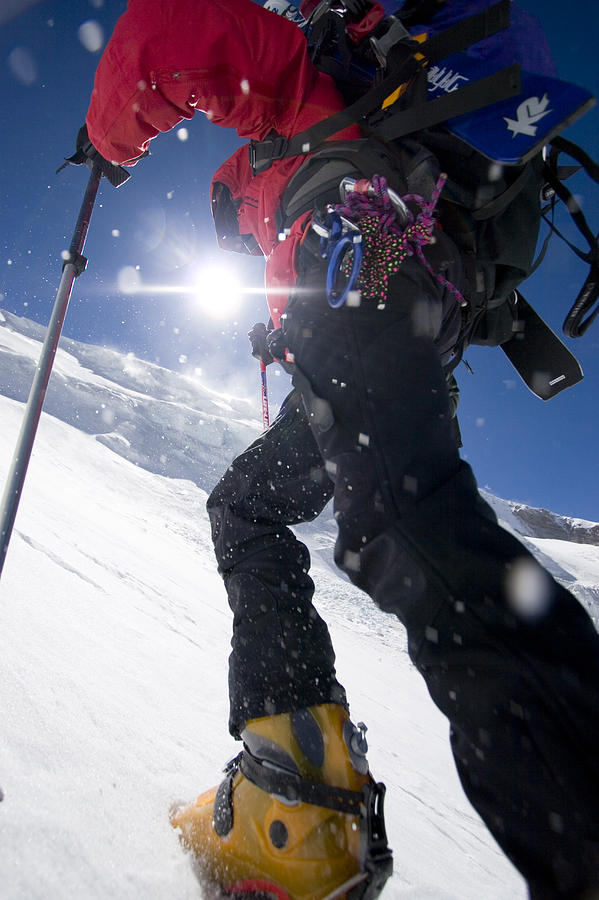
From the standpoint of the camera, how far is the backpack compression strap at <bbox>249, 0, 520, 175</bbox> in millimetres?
991

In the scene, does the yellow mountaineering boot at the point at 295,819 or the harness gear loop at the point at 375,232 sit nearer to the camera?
the yellow mountaineering boot at the point at 295,819

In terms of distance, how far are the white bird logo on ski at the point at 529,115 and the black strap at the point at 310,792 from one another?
1.50 m

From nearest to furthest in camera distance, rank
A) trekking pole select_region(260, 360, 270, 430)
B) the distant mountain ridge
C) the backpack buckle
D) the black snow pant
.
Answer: the black snow pant
the backpack buckle
trekking pole select_region(260, 360, 270, 430)
the distant mountain ridge

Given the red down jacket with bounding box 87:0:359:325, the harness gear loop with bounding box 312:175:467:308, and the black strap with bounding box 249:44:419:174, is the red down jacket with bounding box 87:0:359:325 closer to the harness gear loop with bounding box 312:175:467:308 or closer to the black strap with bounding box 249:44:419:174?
the black strap with bounding box 249:44:419:174

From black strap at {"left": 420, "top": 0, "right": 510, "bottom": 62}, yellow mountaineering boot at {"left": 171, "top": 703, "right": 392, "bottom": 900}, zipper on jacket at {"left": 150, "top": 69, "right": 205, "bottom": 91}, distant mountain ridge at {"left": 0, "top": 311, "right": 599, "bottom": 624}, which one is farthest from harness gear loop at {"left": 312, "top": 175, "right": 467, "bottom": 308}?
distant mountain ridge at {"left": 0, "top": 311, "right": 599, "bottom": 624}

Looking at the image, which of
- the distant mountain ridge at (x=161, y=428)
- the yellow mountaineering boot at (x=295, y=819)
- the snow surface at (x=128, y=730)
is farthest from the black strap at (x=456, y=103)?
the distant mountain ridge at (x=161, y=428)

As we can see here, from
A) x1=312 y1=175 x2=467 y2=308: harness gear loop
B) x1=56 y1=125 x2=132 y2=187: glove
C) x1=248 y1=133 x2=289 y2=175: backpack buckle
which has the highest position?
x1=56 y1=125 x2=132 y2=187: glove

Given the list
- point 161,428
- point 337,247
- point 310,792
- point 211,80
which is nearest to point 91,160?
point 211,80

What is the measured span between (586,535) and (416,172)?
70189 mm

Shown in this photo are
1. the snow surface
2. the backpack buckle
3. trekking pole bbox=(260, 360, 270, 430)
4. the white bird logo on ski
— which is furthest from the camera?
trekking pole bbox=(260, 360, 270, 430)

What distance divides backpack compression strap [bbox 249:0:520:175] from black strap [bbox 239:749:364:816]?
1.44 meters

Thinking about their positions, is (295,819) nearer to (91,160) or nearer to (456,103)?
(456,103)

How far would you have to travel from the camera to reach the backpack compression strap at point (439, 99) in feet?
3.25

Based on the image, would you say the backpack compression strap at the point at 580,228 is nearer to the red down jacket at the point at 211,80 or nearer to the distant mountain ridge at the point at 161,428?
the red down jacket at the point at 211,80
